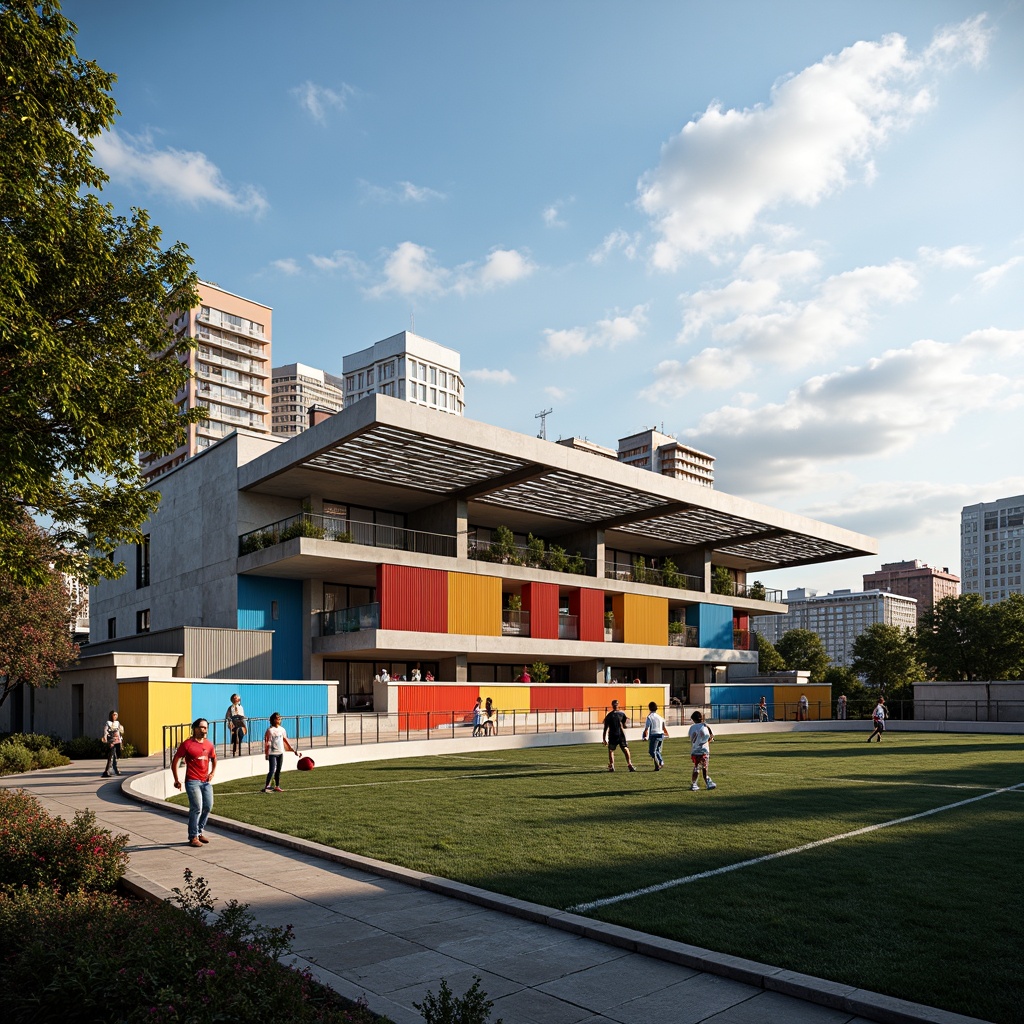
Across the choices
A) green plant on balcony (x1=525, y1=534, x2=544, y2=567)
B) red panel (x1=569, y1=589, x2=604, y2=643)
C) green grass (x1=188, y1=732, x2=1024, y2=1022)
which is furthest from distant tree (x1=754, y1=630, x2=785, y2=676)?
green grass (x1=188, y1=732, x2=1024, y2=1022)

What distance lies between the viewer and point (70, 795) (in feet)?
57.9

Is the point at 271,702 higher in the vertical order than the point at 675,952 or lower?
lower

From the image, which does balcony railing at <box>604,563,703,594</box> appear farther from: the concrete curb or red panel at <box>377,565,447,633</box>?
the concrete curb

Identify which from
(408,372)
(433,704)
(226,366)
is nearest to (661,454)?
(408,372)

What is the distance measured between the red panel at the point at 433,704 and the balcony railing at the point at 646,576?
47.0 feet

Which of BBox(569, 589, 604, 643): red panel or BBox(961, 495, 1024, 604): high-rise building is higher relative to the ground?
BBox(961, 495, 1024, 604): high-rise building

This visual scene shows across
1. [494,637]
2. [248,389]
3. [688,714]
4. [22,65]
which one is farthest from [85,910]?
[248,389]

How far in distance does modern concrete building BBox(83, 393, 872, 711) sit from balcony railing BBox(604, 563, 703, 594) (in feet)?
0.47

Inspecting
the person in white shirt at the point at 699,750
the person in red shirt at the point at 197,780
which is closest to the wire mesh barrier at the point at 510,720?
the person in white shirt at the point at 699,750

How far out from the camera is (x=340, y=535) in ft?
120

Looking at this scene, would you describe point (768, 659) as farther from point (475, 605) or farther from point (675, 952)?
point (675, 952)

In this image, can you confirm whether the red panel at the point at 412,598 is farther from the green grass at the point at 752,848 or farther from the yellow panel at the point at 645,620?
the green grass at the point at 752,848

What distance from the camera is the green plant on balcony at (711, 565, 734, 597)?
58.7 meters

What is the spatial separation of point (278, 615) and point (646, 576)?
23498mm
